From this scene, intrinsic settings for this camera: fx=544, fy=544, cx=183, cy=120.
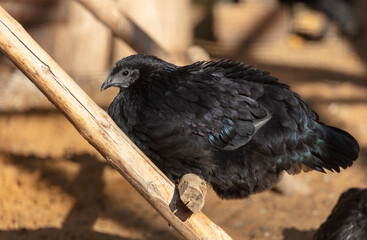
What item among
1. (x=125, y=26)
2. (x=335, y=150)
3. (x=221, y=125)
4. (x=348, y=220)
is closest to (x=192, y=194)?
(x=221, y=125)

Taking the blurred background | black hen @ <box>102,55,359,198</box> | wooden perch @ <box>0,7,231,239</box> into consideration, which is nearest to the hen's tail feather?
black hen @ <box>102,55,359,198</box>

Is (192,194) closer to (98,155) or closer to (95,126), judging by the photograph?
(95,126)

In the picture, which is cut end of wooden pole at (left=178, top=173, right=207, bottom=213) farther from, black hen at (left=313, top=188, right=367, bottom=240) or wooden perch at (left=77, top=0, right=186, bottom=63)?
wooden perch at (left=77, top=0, right=186, bottom=63)

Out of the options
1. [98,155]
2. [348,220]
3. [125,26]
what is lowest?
[98,155]

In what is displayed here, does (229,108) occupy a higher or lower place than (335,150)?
higher

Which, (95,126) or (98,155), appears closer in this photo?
(95,126)

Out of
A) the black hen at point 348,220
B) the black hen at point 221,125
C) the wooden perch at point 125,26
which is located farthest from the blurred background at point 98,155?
the black hen at point 221,125

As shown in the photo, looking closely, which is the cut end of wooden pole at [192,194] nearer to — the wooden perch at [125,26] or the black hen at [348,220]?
the black hen at [348,220]
